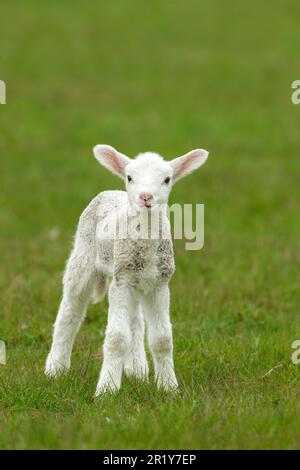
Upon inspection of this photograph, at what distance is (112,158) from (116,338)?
4.35ft

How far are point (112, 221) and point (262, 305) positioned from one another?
324 cm

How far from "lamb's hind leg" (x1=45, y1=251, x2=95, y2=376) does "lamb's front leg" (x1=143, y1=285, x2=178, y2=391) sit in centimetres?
72

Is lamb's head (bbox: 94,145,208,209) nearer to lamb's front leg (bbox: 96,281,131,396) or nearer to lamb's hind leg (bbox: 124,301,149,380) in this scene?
lamb's front leg (bbox: 96,281,131,396)

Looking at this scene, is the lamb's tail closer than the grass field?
No

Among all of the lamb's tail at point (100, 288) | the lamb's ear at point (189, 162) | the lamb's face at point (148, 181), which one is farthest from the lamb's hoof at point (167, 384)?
the lamb's ear at point (189, 162)

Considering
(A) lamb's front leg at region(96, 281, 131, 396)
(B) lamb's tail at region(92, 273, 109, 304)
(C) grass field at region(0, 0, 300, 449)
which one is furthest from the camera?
(B) lamb's tail at region(92, 273, 109, 304)

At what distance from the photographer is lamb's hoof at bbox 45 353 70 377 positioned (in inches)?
282

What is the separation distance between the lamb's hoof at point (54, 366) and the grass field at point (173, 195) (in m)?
0.11

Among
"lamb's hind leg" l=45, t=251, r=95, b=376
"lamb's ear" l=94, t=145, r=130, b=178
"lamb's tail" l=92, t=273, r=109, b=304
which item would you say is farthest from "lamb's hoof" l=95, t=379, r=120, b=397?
"lamb's ear" l=94, t=145, r=130, b=178

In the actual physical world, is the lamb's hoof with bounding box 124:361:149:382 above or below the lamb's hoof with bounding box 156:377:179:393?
above

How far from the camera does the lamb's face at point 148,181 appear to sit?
628cm

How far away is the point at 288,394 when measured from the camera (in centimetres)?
650

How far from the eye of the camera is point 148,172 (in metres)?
6.45

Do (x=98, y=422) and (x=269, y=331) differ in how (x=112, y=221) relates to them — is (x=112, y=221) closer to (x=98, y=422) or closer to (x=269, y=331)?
(x=98, y=422)
